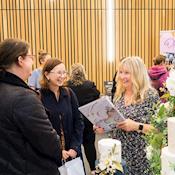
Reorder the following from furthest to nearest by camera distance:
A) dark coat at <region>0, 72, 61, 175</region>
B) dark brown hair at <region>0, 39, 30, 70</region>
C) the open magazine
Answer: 1. the open magazine
2. dark brown hair at <region>0, 39, 30, 70</region>
3. dark coat at <region>0, 72, 61, 175</region>

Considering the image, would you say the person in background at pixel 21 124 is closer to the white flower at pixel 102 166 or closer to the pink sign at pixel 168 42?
the white flower at pixel 102 166

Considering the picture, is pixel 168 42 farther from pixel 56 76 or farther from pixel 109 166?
pixel 109 166

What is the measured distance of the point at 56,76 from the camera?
127 inches

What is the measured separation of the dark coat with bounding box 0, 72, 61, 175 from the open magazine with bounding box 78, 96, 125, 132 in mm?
713

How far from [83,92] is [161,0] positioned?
5.70 m

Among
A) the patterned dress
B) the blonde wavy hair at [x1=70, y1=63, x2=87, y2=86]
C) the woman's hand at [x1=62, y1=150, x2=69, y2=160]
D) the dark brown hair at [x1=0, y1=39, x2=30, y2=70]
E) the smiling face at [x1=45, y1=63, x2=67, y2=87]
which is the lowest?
the woman's hand at [x1=62, y1=150, x2=69, y2=160]

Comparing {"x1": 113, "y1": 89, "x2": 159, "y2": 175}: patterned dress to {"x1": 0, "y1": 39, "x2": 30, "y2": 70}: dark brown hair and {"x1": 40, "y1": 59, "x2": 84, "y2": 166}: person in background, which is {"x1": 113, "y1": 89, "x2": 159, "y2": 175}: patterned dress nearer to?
{"x1": 40, "y1": 59, "x2": 84, "y2": 166}: person in background

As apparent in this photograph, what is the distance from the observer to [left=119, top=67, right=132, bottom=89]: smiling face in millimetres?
2872

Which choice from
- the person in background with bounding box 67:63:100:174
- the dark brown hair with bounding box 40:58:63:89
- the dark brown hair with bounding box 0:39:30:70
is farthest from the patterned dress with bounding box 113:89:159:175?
the person in background with bounding box 67:63:100:174

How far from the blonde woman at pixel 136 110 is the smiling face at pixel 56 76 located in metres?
0.60

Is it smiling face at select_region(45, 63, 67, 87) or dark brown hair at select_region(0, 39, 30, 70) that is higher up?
dark brown hair at select_region(0, 39, 30, 70)

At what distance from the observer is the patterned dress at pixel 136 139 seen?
2.81 metres

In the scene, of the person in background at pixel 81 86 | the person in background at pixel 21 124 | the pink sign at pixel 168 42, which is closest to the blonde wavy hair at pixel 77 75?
the person in background at pixel 81 86

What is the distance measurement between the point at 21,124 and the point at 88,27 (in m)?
7.03
